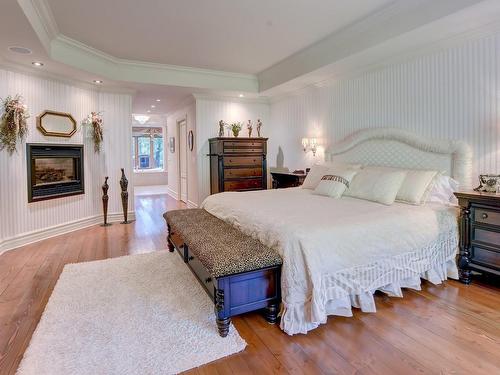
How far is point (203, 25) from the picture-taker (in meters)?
3.77

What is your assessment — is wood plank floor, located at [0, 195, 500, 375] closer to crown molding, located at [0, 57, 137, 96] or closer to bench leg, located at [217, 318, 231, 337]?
bench leg, located at [217, 318, 231, 337]

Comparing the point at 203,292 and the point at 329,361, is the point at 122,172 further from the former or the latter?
the point at 329,361

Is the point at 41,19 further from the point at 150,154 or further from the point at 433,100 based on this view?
the point at 150,154

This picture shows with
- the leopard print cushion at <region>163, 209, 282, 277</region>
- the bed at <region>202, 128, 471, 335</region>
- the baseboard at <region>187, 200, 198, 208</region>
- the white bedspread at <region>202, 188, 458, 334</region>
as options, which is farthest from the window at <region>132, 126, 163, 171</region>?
the white bedspread at <region>202, 188, 458, 334</region>

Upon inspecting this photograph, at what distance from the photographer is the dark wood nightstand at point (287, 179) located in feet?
17.6

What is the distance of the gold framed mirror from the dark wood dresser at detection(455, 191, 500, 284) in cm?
530

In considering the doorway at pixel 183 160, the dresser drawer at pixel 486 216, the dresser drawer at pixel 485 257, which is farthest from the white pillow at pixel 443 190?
the doorway at pixel 183 160

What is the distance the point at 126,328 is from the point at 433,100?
3737 millimetres

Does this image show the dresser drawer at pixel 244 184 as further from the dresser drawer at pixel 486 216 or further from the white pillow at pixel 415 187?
the dresser drawer at pixel 486 216

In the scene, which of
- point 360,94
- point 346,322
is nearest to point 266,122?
point 360,94

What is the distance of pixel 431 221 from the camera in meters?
2.82

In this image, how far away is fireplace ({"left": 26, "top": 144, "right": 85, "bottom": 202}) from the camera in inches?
176

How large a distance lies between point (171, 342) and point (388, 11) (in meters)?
3.74

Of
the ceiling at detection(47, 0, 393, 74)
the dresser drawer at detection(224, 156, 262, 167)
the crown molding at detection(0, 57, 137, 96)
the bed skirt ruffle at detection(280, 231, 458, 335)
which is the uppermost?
the ceiling at detection(47, 0, 393, 74)
